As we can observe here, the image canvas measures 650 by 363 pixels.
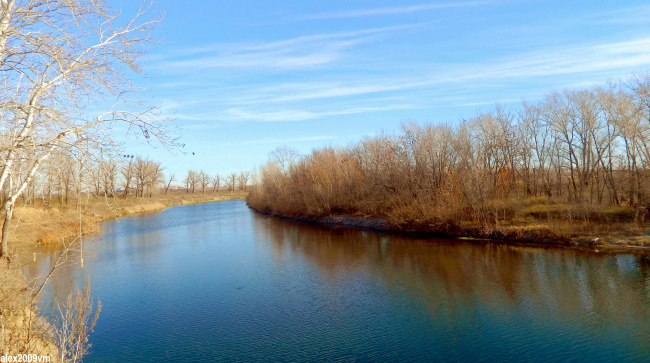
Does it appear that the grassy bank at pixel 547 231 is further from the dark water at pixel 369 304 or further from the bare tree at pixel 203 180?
the bare tree at pixel 203 180

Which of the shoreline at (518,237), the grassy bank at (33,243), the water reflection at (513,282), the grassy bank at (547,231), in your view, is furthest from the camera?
the grassy bank at (547,231)

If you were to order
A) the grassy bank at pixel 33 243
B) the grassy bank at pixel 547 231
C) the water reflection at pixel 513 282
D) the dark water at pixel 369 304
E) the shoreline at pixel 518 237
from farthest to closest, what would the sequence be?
the grassy bank at pixel 547 231 < the shoreline at pixel 518 237 < the water reflection at pixel 513 282 < the dark water at pixel 369 304 < the grassy bank at pixel 33 243

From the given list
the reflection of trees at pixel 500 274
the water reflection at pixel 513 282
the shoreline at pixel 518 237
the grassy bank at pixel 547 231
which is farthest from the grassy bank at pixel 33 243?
the grassy bank at pixel 547 231

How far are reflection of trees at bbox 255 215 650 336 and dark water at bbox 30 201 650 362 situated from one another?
0.07 meters

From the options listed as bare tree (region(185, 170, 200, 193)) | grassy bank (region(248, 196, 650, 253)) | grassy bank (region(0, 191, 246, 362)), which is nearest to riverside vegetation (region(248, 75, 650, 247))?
grassy bank (region(248, 196, 650, 253))

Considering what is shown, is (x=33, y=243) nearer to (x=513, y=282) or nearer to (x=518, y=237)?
(x=513, y=282)

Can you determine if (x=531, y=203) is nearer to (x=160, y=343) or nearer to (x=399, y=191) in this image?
(x=399, y=191)

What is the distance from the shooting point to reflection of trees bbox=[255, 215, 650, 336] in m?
11.6

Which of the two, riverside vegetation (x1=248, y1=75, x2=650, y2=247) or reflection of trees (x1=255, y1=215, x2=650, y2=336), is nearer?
reflection of trees (x1=255, y1=215, x2=650, y2=336)

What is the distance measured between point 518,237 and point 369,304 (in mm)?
14051

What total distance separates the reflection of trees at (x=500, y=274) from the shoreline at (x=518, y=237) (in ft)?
4.45

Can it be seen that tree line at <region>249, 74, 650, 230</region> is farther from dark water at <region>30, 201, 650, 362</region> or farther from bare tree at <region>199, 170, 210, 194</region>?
bare tree at <region>199, 170, 210, 194</region>

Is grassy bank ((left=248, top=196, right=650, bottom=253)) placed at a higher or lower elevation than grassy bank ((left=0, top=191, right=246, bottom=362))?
lower

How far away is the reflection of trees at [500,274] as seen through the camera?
38.2ft
